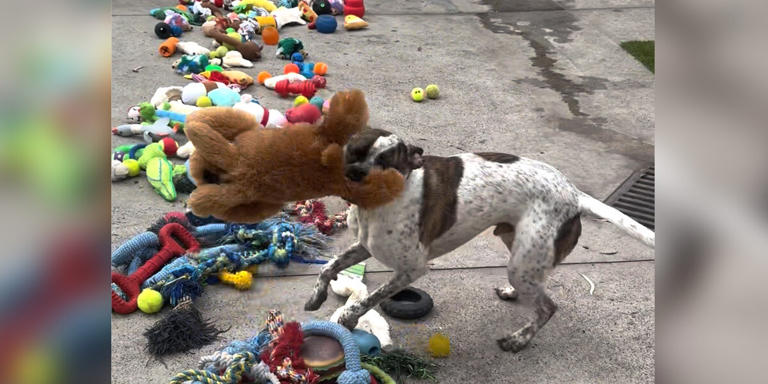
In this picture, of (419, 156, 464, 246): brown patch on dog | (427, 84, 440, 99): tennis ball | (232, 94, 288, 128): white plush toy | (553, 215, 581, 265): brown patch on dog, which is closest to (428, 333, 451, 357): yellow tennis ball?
→ (419, 156, 464, 246): brown patch on dog

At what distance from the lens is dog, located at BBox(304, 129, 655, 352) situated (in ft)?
10.4

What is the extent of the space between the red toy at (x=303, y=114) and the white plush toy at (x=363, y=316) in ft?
6.43

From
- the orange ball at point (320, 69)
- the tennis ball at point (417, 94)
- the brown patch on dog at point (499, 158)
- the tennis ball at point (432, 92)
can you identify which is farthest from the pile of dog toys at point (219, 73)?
the brown patch on dog at point (499, 158)

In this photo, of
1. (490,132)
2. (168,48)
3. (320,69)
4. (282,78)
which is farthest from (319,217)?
(168,48)

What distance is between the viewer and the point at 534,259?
3.30 metres

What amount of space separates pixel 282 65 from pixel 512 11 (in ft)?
11.9

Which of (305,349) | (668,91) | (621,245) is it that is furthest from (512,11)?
(668,91)

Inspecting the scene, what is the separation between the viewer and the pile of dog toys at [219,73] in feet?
16.6

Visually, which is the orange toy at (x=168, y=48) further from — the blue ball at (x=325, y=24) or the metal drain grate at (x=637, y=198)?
the metal drain grate at (x=637, y=198)

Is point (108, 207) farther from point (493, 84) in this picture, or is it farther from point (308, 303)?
point (493, 84)

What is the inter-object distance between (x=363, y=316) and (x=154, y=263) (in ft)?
3.80

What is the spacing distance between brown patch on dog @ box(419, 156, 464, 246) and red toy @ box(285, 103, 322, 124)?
2469mm

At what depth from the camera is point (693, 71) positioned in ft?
2.45

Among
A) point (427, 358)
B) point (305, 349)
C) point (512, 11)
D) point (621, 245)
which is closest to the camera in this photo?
point (305, 349)
